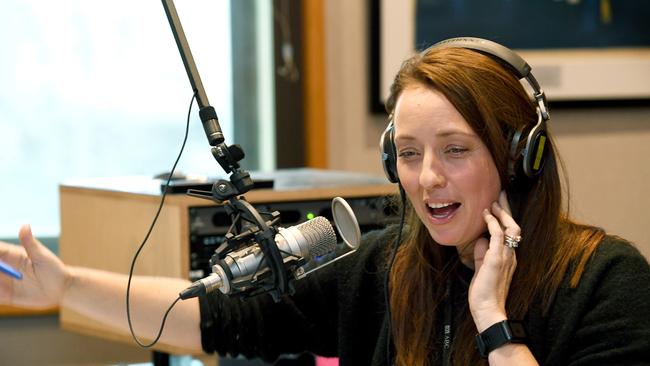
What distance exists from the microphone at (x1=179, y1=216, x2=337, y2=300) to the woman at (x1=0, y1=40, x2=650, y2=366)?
0.97 ft

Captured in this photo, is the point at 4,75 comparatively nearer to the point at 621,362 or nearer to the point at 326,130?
Result: the point at 326,130

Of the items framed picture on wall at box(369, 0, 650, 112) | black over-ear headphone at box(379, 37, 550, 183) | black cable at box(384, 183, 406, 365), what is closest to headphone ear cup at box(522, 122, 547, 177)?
black over-ear headphone at box(379, 37, 550, 183)

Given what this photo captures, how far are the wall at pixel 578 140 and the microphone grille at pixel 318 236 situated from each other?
157cm

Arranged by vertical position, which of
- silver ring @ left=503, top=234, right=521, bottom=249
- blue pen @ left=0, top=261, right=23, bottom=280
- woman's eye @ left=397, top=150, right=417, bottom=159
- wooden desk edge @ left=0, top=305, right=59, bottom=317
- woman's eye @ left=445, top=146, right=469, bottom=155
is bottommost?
wooden desk edge @ left=0, top=305, right=59, bottom=317

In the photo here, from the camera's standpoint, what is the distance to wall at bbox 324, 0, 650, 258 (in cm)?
281

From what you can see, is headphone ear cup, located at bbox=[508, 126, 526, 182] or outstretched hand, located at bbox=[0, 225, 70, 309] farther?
outstretched hand, located at bbox=[0, 225, 70, 309]

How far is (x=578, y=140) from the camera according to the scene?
300cm

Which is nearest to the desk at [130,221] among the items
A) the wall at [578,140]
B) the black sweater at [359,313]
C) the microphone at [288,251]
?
the black sweater at [359,313]

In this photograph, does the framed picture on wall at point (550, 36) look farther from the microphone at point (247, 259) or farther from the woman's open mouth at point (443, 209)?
the microphone at point (247, 259)

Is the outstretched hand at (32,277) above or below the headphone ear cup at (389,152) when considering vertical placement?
below

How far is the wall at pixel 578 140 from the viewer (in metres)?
2.81

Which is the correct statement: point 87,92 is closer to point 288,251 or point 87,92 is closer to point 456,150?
point 456,150

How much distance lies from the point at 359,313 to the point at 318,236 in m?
0.46

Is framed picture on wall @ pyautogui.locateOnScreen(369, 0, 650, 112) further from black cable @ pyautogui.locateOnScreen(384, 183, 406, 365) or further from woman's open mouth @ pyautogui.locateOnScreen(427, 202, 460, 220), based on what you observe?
woman's open mouth @ pyautogui.locateOnScreen(427, 202, 460, 220)
